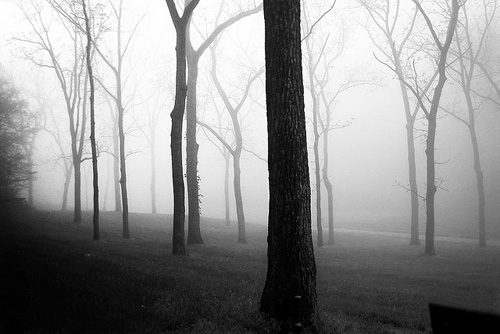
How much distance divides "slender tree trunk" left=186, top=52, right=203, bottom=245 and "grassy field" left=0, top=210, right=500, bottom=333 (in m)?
2.54

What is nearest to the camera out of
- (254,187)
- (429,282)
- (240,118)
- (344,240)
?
(429,282)

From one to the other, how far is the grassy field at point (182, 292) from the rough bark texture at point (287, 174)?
23.4 inches

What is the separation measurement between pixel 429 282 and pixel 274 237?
10.0 meters

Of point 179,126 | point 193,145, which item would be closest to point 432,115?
point 193,145

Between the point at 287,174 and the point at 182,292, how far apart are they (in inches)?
136

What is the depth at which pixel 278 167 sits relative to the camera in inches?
232

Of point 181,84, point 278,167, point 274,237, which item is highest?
point 181,84

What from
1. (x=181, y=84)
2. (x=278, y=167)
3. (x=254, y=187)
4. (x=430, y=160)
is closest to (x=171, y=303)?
(x=278, y=167)

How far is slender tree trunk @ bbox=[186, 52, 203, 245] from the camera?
18.2 metres

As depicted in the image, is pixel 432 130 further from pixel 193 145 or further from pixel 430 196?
pixel 193 145

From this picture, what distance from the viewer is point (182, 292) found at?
730 cm

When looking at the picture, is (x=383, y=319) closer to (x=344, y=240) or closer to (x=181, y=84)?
(x=181, y=84)

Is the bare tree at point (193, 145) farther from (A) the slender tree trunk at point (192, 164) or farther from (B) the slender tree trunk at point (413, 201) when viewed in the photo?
(B) the slender tree trunk at point (413, 201)

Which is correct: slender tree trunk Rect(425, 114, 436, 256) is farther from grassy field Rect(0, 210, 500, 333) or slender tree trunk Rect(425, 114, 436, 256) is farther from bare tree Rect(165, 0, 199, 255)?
bare tree Rect(165, 0, 199, 255)
